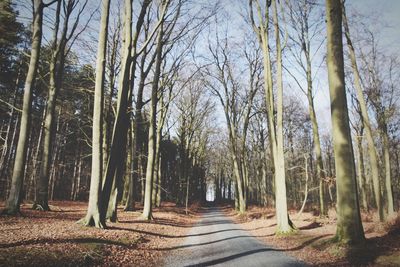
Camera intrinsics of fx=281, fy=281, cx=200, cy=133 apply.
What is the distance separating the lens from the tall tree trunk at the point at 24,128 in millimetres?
11070

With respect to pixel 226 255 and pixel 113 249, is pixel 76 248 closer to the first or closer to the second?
pixel 113 249

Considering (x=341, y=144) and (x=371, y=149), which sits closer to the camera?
(x=341, y=144)

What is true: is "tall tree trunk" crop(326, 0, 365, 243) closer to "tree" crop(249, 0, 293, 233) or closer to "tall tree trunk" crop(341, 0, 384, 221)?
"tree" crop(249, 0, 293, 233)

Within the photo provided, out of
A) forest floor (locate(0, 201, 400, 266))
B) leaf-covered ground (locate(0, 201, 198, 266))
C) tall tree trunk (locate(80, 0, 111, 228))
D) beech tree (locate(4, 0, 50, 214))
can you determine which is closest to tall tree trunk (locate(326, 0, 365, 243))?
forest floor (locate(0, 201, 400, 266))

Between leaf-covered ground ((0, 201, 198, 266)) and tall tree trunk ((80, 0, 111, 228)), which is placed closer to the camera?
leaf-covered ground ((0, 201, 198, 266))

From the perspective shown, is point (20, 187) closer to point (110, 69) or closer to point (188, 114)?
point (110, 69)

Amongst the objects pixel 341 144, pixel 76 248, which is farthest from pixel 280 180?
pixel 76 248

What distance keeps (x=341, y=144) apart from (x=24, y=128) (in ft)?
38.3

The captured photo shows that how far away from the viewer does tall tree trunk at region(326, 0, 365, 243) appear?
307 inches

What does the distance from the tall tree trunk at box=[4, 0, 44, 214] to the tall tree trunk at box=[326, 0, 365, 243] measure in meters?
11.5

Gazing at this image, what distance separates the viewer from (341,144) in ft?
A: 27.0

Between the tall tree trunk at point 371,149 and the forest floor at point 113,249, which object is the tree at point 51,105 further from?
the tall tree trunk at point 371,149

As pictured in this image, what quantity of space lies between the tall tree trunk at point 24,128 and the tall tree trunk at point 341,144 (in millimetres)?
11472

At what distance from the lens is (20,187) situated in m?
11.2
